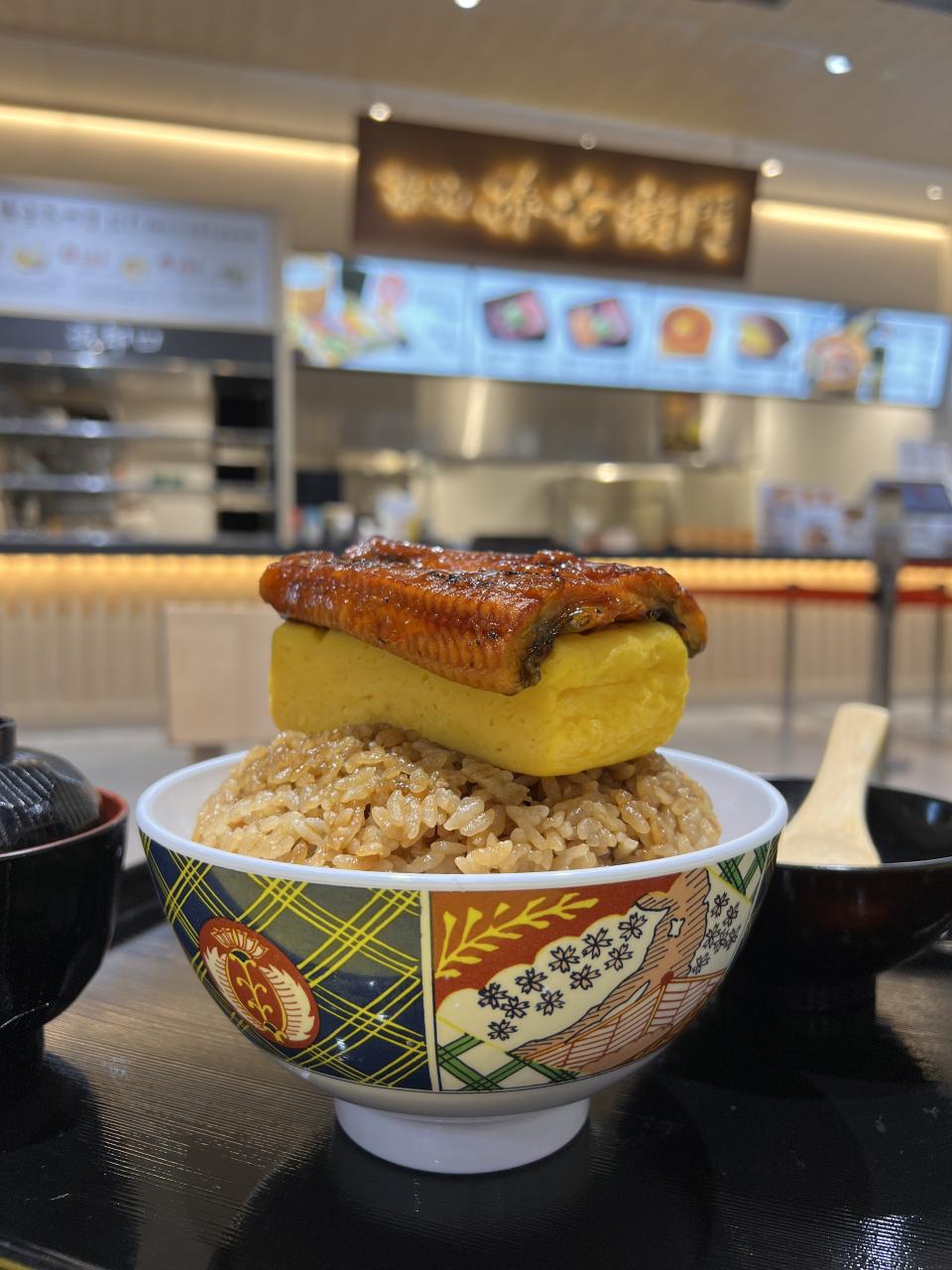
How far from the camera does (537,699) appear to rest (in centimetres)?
43

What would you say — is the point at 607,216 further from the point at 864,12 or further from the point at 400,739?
the point at 400,739

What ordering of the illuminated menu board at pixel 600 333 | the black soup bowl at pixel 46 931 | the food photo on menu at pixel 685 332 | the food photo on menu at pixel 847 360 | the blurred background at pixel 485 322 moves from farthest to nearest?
1. the food photo on menu at pixel 847 360
2. the food photo on menu at pixel 685 332
3. the illuminated menu board at pixel 600 333
4. the blurred background at pixel 485 322
5. the black soup bowl at pixel 46 931

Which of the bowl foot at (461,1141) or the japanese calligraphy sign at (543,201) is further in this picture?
the japanese calligraphy sign at (543,201)

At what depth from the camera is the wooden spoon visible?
28.6 inches

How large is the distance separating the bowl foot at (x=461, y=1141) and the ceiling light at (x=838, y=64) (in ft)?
18.1

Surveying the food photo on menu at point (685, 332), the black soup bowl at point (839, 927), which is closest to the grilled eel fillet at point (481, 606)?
the black soup bowl at point (839, 927)

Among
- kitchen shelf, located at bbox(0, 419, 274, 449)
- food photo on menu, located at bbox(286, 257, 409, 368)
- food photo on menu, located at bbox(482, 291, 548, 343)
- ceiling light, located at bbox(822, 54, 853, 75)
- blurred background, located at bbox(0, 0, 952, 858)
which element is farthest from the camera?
food photo on menu, located at bbox(482, 291, 548, 343)

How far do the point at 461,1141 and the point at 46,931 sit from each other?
0.82 feet

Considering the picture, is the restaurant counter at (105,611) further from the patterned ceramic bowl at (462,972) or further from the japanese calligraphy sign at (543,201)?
the patterned ceramic bowl at (462,972)

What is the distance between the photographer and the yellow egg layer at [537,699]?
1.43 ft

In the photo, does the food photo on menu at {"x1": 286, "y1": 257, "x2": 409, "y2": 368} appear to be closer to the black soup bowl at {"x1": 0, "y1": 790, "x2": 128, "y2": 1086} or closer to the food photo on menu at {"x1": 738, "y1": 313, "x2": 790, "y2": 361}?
the food photo on menu at {"x1": 738, "y1": 313, "x2": 790, "y2": 361}

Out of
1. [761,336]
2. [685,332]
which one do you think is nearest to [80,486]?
[685,332]

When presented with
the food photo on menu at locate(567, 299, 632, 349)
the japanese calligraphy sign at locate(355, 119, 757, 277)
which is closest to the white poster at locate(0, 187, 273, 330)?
the japanese calligraphy sign at locate(355, 119, 757, 277)

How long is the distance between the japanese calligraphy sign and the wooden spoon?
477 cm
